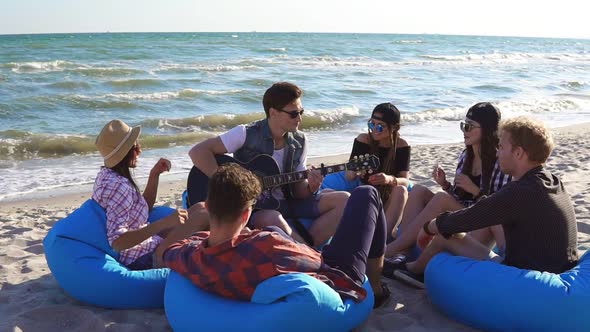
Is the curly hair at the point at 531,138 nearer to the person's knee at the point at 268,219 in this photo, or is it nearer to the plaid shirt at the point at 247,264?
the plaid shirt at the point at 247,264

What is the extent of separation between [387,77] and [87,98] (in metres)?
11.7

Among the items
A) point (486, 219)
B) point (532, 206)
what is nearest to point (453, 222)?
point (486, 219)

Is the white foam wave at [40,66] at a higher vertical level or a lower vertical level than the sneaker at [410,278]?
lower

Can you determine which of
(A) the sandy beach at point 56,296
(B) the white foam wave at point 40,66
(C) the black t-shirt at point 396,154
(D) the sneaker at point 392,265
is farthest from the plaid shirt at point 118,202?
(B) the white foam wave at point 40,66

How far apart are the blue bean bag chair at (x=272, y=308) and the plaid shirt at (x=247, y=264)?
5 centimetres

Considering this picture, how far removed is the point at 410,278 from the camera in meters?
4.50

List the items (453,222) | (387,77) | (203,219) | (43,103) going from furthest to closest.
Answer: (387,77) → (43,103) → (203,219) → (453,222)

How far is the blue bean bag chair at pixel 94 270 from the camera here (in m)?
4.14

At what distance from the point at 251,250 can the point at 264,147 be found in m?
1.86

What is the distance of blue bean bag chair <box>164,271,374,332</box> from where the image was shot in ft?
10.8

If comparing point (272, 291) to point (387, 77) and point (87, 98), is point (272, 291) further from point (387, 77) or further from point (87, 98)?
point (387, 77)

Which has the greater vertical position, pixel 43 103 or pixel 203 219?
pixel 203 219

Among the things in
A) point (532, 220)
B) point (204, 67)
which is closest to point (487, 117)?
point (532, 220)

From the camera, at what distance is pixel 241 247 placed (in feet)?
10.7
